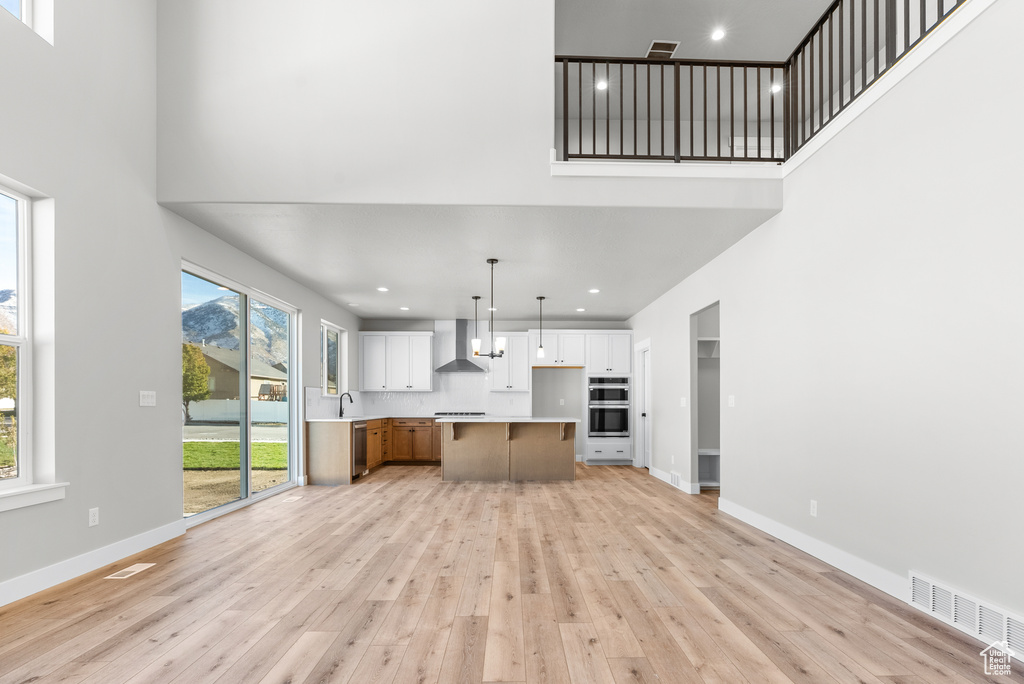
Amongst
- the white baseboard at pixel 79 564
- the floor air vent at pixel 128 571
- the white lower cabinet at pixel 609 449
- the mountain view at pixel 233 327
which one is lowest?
the white lower cabinet at pixel 609 449

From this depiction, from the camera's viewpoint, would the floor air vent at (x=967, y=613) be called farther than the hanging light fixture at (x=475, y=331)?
No

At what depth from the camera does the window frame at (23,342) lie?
314cm

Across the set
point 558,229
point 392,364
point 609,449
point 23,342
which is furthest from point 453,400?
point 23,342

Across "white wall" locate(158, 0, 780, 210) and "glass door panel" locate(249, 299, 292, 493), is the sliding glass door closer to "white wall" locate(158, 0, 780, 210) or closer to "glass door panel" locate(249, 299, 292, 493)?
"glass door panel" locate(249, 299, 292, 493)

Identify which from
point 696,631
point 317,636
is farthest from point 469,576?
point 696,631

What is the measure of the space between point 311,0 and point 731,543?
201 inches

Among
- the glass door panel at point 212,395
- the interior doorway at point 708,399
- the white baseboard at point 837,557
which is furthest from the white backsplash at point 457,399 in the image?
the white baseboard at point 837,557

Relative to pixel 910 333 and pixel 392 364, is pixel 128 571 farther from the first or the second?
pixel 392 364

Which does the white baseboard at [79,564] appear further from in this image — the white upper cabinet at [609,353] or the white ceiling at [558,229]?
the white upper cabinet at [609,353]

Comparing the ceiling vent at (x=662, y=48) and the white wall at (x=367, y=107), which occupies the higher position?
the ceiling vent at (x=662, y=48)

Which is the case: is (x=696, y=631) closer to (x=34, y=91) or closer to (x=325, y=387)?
(x=34, y=91)

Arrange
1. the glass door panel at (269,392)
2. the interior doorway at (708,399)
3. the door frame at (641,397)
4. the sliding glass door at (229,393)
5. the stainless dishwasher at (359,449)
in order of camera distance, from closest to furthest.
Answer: the sliding glass door at (229,393)
the glass door panel at (269,392)
the interior doorway at (708,399)
the stainless dishwasher at (359,449)
the door frame at (641,397)

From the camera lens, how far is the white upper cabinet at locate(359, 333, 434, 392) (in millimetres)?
9930

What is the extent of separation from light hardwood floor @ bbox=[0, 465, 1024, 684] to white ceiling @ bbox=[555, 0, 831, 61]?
4599 mm
